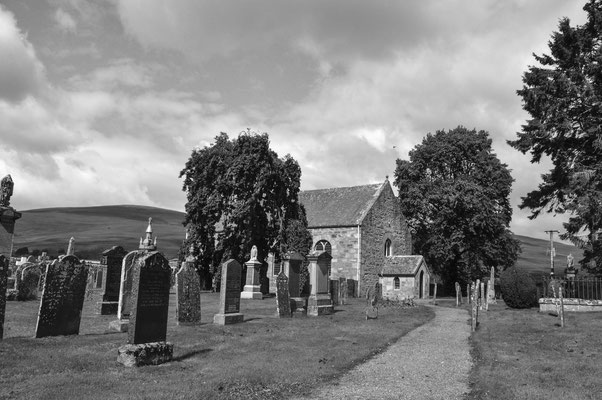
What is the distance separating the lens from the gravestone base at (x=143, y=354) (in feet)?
26.6

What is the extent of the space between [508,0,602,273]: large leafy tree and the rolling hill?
45.3 m

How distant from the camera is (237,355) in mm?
9562

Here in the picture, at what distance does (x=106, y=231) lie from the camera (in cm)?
9144

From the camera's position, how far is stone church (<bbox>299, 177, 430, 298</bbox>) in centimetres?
3488

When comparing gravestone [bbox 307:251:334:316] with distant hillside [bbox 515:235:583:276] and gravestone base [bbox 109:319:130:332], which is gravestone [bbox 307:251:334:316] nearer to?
gravestone base [bbox 109:319:130:332]

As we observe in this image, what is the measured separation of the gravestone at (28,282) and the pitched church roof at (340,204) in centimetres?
2200

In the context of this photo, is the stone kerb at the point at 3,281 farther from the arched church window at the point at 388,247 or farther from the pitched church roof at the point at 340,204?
the arched church window at the point at 388,247

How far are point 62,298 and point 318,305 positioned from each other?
10485mm

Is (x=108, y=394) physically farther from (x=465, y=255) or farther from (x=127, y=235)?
(x=127, y=235)

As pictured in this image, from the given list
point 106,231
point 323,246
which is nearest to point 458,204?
point 323,246

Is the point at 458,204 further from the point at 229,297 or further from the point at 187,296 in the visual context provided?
the point at 187,296

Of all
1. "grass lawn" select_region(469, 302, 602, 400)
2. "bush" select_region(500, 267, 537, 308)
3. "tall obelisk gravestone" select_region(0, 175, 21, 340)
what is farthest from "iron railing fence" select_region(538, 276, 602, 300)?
"tall obelisk gravestone" select_region(0, 175, 21, 340)

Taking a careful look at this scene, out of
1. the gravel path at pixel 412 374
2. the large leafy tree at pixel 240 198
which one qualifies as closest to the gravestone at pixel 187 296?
the gravel path at pixel 412 374

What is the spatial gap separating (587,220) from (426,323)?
428 inches
